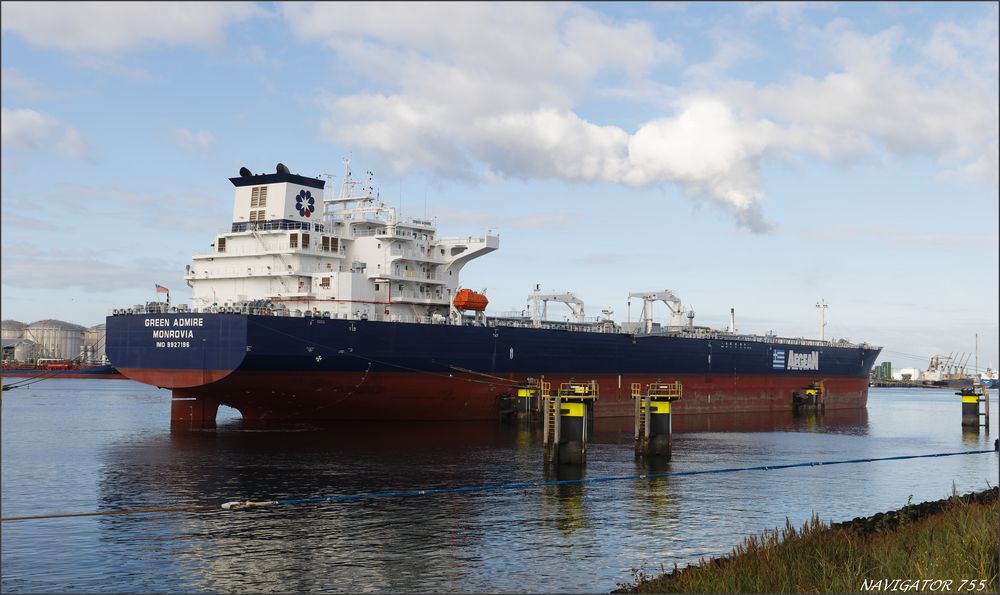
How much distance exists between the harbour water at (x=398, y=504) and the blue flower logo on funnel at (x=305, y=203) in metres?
10.3

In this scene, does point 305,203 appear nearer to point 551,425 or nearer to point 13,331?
point 551,425

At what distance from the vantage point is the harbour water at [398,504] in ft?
54.7

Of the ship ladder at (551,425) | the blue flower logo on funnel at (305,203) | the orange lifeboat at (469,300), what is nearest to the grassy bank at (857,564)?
the ship ladder at (551,425)

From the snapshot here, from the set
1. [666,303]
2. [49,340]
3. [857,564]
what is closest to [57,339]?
[49,340]

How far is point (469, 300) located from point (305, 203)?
916cm

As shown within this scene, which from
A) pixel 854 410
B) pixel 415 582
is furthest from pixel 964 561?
pixel 854 410

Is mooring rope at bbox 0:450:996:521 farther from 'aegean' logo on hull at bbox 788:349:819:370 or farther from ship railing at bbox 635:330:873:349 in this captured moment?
'aegean' logo on hull at bbox 788:349:819:370

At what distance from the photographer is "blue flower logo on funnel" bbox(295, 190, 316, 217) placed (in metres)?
44.0

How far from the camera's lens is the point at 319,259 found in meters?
44.1

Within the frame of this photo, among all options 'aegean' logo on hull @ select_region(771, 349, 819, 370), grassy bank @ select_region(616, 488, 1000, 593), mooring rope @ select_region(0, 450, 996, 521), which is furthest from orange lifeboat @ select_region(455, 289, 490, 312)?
'aegean' logo on hull @ select_region(771, 349, 819, 370)

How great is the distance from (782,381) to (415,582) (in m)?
55.7

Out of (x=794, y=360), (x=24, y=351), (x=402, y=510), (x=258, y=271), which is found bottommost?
(x=402, y=510)

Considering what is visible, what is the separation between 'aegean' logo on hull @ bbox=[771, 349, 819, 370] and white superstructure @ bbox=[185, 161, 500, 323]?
94.7ft

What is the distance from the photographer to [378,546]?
18.6 metres
